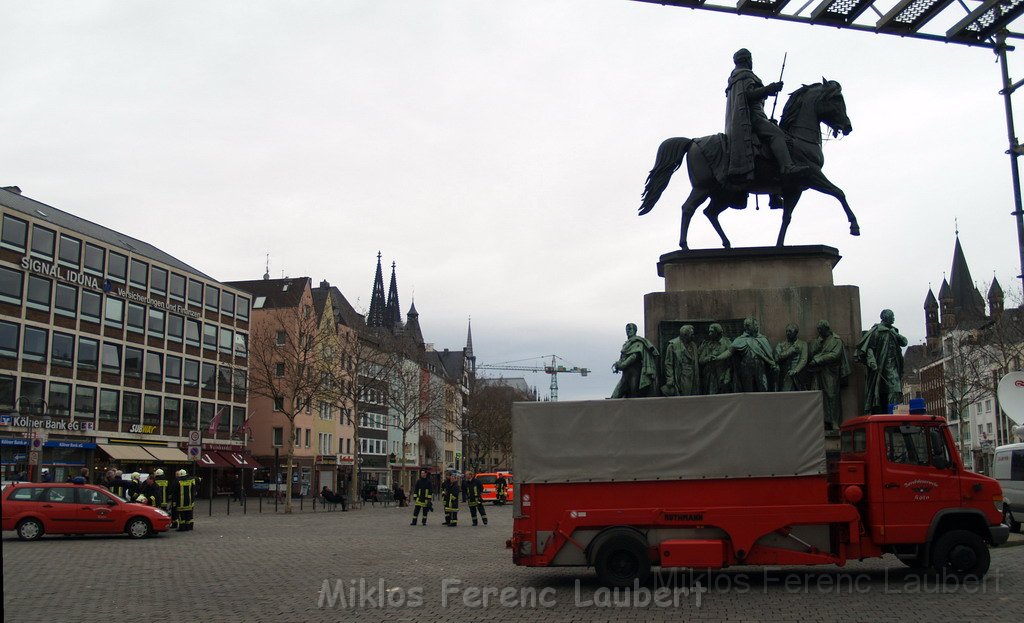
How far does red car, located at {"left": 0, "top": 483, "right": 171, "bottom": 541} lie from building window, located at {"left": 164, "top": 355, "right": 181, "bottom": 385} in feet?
137

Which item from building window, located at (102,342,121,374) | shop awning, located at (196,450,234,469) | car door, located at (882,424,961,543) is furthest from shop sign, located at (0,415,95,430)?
car door, located at (882,424,961,543)

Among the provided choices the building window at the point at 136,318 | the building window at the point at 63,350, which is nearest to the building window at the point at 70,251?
the building window at the point at 63,350

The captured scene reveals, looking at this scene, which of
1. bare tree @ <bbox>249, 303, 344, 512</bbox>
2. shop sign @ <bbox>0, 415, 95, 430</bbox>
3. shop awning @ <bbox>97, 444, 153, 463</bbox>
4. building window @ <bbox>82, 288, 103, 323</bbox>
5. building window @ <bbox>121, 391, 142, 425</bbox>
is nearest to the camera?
bare tree @ <bbox>249, 303, 344, 512</bbox>

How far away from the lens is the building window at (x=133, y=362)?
59.8 meters

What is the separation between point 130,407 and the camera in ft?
196

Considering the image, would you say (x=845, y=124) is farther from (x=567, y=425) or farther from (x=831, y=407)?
(x=567, y=425)

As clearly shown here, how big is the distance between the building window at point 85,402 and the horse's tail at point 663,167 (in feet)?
152

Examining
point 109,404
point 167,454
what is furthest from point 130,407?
point 167,454

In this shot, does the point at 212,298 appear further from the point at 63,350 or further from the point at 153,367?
the point at 63,350

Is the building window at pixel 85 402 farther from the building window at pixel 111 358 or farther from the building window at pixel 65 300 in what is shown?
the building window at pixel 65 300

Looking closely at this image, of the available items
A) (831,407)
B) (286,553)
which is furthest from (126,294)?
(831,407)

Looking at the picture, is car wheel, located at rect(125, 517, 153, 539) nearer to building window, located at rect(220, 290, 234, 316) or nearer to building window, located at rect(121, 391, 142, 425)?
building window, located at rect(121, 391, 142, 425)

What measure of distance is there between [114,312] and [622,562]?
53.3 meters

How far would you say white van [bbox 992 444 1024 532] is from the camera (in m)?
22.2
